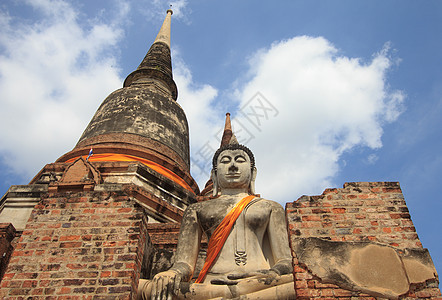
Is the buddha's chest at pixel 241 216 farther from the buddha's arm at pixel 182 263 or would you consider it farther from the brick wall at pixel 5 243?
the brick wall at pixel 5 243

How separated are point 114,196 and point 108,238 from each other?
560 mm

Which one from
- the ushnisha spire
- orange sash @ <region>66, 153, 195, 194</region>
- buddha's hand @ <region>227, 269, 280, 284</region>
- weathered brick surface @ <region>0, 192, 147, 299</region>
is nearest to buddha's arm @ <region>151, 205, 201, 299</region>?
weathered brick surface @ <region>0, 192, 147, 299</region>

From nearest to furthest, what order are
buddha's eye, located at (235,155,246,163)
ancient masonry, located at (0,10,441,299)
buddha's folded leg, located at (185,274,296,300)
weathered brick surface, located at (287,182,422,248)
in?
ancient masonry, located at (0,10,441,299) → weathered brick surface, located at (287,182,422,248) → buddha's folded leg, located at (185,274,296,300) → buddha's eye, located at (235,155,246,163)

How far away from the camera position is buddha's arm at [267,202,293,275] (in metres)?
4.18

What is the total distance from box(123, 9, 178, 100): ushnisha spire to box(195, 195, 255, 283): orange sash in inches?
394

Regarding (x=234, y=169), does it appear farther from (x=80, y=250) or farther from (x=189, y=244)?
(x=80, y=250)

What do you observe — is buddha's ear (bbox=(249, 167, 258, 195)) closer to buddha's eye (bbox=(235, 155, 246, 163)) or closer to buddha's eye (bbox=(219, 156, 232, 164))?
buddha's eye (bbox=(235, 155, 246, 163))

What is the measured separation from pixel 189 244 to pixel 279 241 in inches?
39.7

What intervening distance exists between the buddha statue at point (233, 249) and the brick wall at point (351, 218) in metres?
0.54

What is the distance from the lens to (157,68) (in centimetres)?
1465


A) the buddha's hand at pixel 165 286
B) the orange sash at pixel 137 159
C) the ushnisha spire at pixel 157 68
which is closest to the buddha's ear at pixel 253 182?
the buddha's hand at pixel 165 286

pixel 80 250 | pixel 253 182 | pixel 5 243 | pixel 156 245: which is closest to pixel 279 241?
pixel 253 182

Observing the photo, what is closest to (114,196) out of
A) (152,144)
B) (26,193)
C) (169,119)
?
(26,193)

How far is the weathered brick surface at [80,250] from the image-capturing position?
418 centimetres
